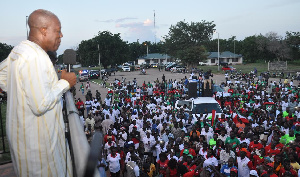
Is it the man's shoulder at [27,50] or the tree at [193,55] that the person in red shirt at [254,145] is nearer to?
the man's shoulder at [27,50]

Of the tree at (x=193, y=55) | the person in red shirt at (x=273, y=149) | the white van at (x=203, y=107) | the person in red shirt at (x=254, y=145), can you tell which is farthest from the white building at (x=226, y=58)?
the person in red shirt at (x=273, y=149)

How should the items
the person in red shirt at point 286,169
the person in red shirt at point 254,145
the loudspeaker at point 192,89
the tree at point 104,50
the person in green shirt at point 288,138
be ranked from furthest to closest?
1. the tree at point 104,50
2. the loudspeaker at point 192,89
3. the person in green shirt at point 288,138
4. the person in red shirt at point 254,145
5. the person in red shirt at point 286,169

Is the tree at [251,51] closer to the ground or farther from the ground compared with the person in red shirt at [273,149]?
farther from the ground

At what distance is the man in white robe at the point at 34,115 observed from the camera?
4.00 feet

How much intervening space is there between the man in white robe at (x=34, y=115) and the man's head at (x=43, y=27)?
0.10 meters

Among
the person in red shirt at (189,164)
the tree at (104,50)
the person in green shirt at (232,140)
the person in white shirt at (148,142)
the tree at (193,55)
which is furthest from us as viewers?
the tree at (104,50)

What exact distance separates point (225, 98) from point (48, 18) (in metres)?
16.0

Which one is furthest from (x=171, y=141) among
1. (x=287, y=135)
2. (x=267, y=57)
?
(x=267, y=57)

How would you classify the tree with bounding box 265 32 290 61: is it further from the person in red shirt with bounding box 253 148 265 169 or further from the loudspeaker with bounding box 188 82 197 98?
the person in red shirt with bounding box 253 148 265 169

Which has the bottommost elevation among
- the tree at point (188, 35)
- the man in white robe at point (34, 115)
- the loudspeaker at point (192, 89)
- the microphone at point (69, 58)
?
the loudspeaker at point (192, 89)

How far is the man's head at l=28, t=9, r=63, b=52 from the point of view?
1.42 metres

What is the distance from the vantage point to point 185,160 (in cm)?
673

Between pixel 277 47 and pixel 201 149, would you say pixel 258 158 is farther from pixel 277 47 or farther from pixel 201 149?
pixel 277 47

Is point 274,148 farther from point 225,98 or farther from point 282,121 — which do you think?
point 225,98
